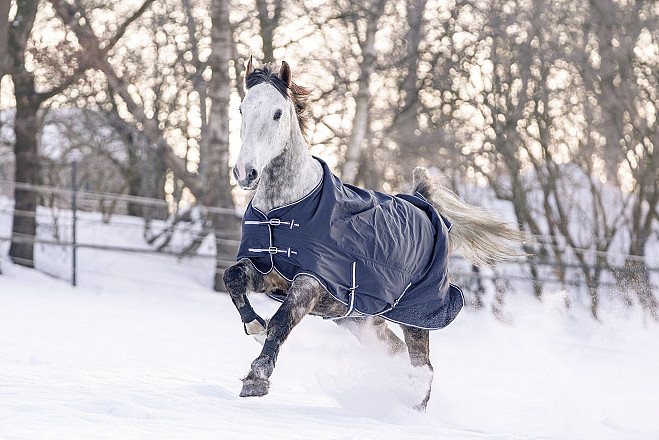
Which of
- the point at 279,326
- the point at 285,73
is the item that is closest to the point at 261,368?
the point at 279,326

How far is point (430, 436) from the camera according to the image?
3322mm

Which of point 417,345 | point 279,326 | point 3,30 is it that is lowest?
point 417,345

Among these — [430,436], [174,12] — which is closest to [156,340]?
[430,436]

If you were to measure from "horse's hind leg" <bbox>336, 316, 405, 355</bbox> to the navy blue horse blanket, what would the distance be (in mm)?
178

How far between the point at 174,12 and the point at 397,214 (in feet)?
37.1

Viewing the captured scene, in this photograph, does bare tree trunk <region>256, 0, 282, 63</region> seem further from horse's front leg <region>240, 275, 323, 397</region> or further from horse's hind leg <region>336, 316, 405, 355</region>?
horse's front leg <region>240, 275, 323, 397</region>

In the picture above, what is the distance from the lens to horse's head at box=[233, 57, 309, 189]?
140 inches

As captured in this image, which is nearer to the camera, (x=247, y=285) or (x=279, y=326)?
(x=279, y=326)

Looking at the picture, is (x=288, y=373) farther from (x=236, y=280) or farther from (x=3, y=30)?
(x=3, y=30)

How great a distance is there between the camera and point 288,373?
566cm

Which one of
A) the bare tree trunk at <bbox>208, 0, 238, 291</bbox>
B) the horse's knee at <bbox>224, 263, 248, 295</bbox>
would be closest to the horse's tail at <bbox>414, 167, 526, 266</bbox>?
the horse's knee at <bbox>224, 263, 248, 295</bbox>

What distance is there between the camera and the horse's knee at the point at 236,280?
381 cm

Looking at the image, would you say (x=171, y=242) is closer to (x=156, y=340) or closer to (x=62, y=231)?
(x=62, y=231)

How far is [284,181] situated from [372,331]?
4.16 ft
